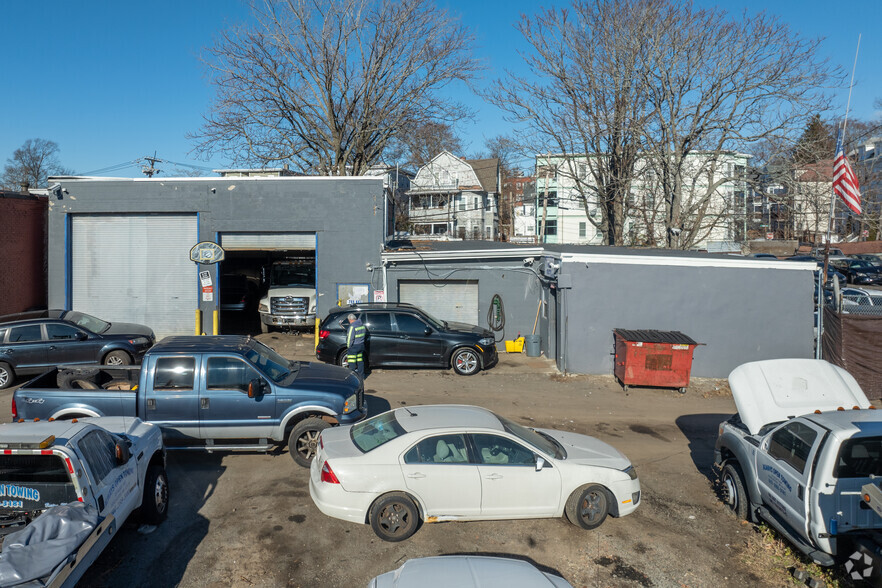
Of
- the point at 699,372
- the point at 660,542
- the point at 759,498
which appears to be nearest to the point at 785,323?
the point at 699,372

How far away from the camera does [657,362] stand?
45.3 ft

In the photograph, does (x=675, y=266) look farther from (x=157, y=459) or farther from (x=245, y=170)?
(x=245, y=170)

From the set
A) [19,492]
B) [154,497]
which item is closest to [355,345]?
[154,497]

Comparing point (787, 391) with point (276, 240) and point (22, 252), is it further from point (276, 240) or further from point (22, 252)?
point (22, 252)

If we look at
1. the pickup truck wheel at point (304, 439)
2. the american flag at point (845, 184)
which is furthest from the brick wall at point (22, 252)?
the american flag at point (845, 184)

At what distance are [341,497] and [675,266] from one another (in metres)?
A: 11.7

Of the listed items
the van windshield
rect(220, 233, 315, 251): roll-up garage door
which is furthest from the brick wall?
the van windshield

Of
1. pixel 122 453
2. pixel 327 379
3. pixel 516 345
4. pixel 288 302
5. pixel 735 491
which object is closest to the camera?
pixel 122 453

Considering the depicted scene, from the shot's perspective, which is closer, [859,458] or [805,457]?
[859,458]

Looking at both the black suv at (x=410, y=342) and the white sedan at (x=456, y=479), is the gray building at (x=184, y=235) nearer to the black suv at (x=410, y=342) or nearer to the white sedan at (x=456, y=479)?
the black suv at (x=410, y=342)

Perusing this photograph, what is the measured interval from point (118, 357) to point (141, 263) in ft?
18.1

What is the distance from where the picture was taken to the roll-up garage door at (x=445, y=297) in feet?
60.8

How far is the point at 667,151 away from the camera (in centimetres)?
2539

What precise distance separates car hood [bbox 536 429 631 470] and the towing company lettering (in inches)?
205
